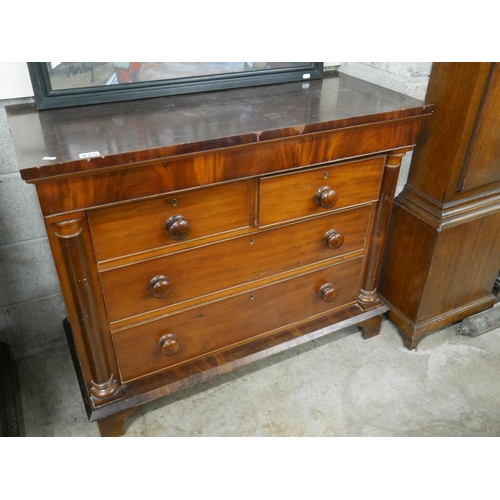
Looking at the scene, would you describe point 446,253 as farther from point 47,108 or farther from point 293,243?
point 47,108

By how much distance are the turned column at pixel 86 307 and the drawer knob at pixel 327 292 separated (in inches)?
28.6

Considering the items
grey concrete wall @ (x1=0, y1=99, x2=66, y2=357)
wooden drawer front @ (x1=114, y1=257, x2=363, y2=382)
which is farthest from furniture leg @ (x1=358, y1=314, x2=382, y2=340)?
grey concrete wall @ (x1=0, y1=99, x2=66, y2=357)

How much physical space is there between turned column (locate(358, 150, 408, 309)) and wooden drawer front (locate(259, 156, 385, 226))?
0.03 meters

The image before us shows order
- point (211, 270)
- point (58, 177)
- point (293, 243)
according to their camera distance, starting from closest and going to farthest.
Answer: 1. point (58, 177)
2. point (211, 270)
3. point (293, 243)

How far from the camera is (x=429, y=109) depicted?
4.52 feet

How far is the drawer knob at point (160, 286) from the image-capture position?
1.26 metres

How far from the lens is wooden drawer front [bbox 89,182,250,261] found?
1.15 m

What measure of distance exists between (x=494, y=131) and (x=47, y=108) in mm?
1355

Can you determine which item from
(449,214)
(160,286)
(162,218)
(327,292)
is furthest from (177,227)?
(449,214)

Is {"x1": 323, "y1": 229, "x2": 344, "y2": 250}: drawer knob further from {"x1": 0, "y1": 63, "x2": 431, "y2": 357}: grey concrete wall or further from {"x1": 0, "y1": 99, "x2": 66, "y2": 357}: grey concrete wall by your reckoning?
{"x1": 0, "y1": 99, "x2": 66, "y2": 357}: grey concrete wall

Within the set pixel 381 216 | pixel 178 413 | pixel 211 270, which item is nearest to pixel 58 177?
pixel 211 270

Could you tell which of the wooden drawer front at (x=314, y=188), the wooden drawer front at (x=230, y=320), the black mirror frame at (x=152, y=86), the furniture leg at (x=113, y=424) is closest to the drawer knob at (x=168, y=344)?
the wooden drawer front at (x=230, y=320)

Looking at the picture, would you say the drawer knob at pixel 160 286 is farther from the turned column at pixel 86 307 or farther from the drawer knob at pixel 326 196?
the drawer knob at pixel 326 196

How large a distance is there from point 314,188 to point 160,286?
53 centimetres
